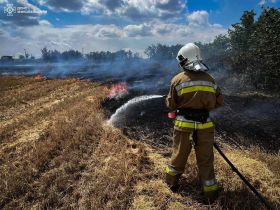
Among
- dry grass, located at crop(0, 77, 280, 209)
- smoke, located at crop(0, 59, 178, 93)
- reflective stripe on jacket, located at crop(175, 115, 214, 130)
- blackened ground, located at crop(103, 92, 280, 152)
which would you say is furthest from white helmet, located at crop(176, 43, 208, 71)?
smoke, located at crop(0, 59, 178, 93)

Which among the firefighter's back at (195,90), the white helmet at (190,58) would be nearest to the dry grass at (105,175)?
the firefighter's back at (195,90)

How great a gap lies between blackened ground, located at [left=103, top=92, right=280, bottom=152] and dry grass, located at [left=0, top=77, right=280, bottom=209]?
606mm

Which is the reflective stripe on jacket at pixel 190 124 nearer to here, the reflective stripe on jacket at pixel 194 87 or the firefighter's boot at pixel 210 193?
the reflective stripe on jacket at pixel 194 87

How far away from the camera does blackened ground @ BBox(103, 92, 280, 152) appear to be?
699cm

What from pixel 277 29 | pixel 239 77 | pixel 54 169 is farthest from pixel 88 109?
pixel 239 77

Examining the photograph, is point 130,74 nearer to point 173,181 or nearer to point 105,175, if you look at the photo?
point 105,175

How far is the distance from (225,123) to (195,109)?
13.9ft

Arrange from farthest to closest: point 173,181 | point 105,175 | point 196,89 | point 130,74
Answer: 1. point 130,74
2. point 105,175
3. point 173,181
4. point 196,89

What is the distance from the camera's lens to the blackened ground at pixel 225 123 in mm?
6991

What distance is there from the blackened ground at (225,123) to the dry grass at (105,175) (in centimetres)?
61

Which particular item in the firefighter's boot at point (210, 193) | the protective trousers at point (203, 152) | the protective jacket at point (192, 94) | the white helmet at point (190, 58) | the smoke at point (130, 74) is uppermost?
the white helmet at point (190, 58)

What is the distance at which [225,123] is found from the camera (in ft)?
27.0

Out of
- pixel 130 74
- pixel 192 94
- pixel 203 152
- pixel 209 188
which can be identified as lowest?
pixel 130 74

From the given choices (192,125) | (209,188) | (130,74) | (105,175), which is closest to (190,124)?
(192,125)
